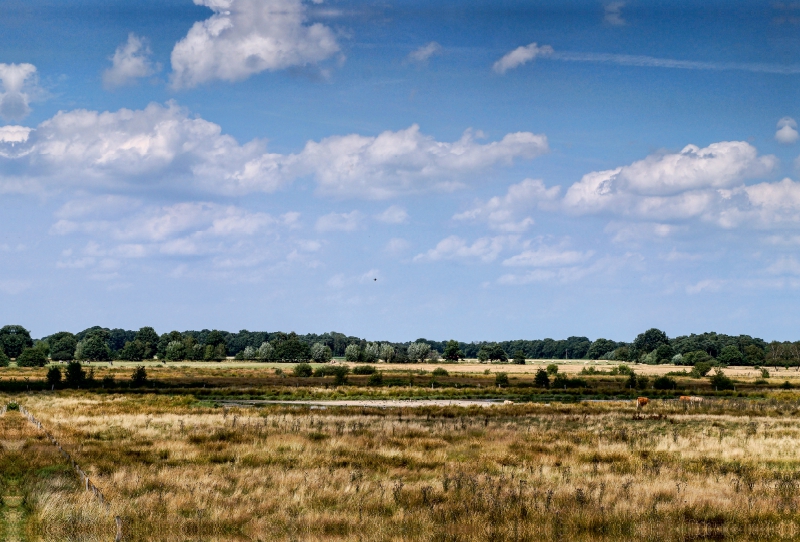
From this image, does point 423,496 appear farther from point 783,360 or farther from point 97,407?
point 783,360

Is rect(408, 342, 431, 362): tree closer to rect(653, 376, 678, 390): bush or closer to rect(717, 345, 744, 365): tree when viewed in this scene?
rect(717, 345, 744, 365): tree

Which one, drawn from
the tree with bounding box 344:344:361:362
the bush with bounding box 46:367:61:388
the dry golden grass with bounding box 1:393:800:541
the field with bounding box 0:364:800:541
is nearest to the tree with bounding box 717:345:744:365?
the tree with bounding box 344:344:361:362

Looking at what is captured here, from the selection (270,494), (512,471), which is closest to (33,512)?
(270,494)

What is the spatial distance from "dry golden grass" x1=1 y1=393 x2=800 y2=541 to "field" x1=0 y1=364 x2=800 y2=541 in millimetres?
70

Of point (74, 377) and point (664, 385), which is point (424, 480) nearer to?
point (74, 377)

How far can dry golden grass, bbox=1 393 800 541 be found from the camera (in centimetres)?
1453

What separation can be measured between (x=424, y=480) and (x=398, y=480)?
0.88 m

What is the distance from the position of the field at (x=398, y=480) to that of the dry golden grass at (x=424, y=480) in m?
0.07

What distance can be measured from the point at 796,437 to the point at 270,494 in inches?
1080

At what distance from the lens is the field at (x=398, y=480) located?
47.5ft

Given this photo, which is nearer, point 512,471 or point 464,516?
point 464,516

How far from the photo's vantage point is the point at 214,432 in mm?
32406

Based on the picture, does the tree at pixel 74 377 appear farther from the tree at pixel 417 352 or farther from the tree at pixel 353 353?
the tree at pixel 417 352

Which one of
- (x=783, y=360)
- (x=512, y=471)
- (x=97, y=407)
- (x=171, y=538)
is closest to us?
(x=171, y=538)
